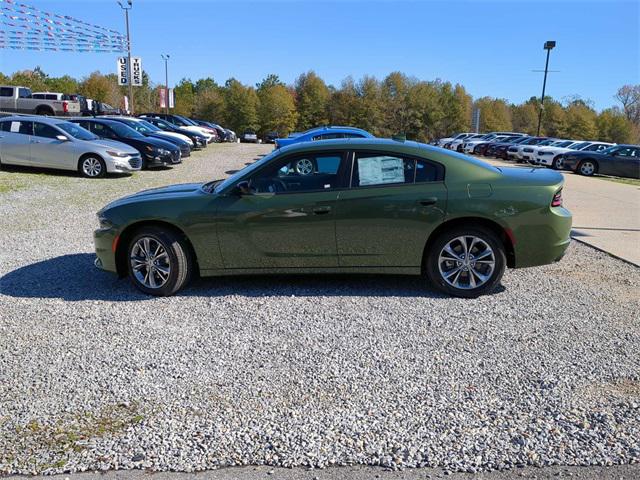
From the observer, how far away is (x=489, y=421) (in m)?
3.25

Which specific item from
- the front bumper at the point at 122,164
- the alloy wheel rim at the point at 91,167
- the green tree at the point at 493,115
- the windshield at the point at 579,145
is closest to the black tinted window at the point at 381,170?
the front bumper at the point at 122,164

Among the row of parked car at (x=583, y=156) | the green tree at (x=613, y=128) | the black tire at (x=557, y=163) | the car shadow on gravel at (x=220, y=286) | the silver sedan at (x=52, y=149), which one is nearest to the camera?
the car shadow on gravel at (x=220, y=286)

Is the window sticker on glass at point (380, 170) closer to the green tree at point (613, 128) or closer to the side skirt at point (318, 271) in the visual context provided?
the side skirt at point (318, 271)

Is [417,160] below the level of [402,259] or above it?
above

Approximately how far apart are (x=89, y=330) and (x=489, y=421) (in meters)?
3.24

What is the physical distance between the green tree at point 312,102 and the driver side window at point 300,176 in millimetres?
78608

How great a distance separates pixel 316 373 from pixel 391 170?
7.70 ft

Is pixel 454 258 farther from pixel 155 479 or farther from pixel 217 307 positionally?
pixel 155 479

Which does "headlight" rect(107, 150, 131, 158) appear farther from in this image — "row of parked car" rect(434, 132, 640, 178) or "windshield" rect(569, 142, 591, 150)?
"windshield" rect(569, 142, 591, 150)

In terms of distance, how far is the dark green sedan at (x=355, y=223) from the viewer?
528 centimetres

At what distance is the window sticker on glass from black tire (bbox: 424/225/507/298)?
2.41 feet

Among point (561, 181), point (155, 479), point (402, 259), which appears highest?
point (561, 181)

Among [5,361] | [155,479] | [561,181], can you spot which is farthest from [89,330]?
[561,181]

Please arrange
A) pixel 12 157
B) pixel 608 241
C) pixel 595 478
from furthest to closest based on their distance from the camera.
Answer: pixel 12 157 → pixel 608 241 → pixel 595 478
